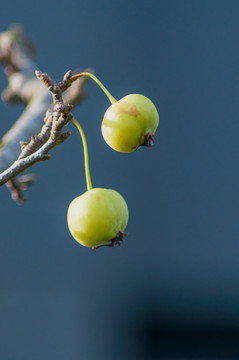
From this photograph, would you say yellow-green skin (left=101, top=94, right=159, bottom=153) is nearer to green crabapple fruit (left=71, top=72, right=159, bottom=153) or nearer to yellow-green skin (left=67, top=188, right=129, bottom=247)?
green crabapple fruit (left=71, top=72, right=159, bottom=153)

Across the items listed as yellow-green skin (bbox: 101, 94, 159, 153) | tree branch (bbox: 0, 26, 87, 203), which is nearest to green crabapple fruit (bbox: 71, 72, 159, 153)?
yellow-green skin (bbox: 101, 94, 159, 153)

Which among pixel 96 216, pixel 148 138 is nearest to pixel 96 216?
pixel 96 216

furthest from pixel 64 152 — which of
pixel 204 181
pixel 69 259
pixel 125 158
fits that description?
pixel 204 181

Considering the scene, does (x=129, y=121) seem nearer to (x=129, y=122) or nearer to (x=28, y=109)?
(x=129, y=122)

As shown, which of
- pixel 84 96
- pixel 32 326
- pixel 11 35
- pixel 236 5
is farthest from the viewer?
pixel 236 5

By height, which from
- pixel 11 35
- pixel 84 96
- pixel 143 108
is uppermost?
pixel 11 35

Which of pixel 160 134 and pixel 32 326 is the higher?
pixel 160 134

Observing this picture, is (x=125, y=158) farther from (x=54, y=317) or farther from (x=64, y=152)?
(x=54, y=317)
